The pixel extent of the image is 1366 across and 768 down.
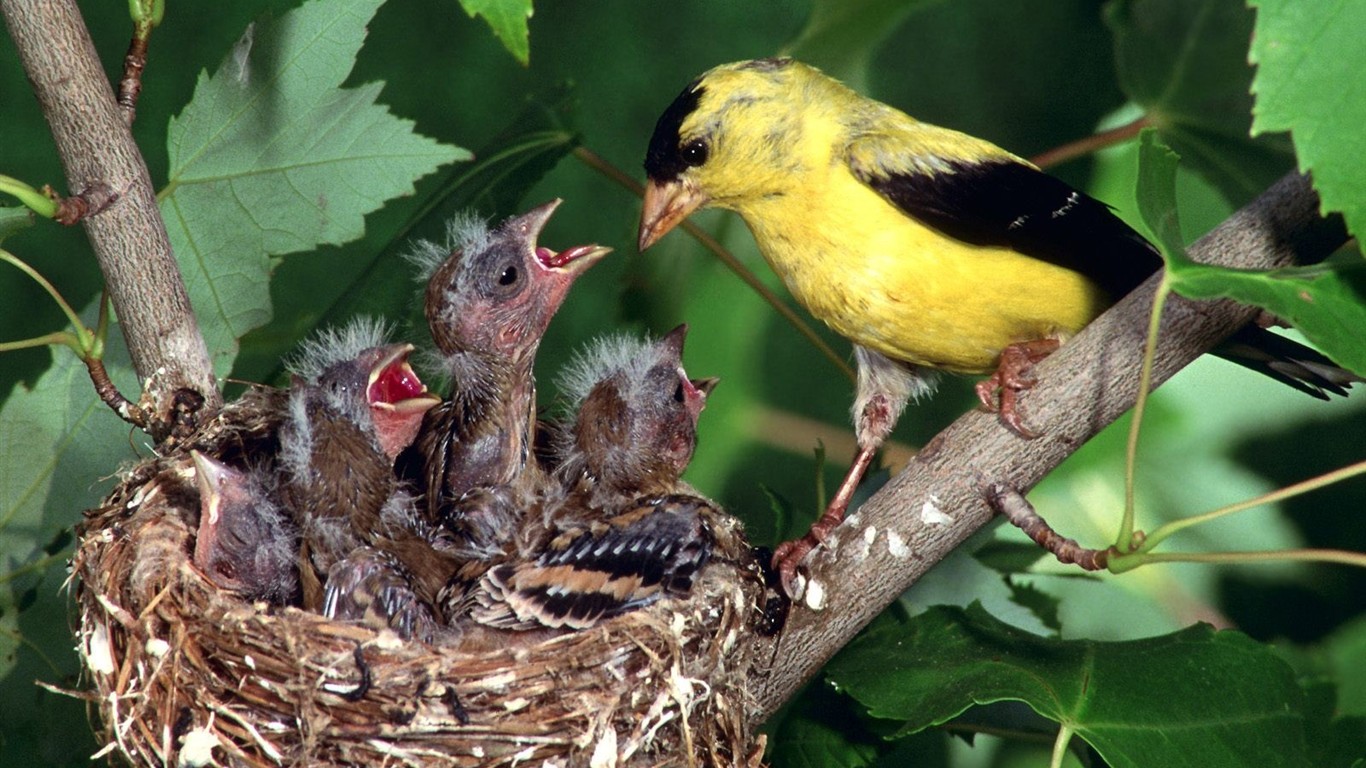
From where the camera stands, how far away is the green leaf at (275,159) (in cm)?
171

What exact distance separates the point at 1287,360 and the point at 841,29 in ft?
3.69

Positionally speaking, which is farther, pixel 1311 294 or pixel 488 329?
pixel 488 329

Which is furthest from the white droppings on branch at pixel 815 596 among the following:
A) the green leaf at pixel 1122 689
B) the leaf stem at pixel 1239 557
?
the leaf stem at pixel 1239 557

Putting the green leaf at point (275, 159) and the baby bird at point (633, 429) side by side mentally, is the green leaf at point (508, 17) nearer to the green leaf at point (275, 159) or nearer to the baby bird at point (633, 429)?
the green leaf at point (275, 159)

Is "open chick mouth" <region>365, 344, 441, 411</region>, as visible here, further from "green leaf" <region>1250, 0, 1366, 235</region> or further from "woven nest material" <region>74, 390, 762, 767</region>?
"green leaf" <region>1250, 0, 1366, 235</region>

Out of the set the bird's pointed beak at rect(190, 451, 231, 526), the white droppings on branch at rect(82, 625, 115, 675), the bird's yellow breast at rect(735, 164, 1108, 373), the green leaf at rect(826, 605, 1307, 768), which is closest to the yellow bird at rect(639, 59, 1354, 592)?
the bird's yellow breast at rect(735, 164, 1108, 373)

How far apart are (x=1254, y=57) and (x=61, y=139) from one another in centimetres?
135

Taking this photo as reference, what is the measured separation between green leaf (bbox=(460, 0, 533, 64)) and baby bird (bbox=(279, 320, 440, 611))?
2.82ft

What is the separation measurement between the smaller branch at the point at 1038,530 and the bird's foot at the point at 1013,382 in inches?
2.9

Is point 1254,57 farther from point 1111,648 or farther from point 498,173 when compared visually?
point 498,173

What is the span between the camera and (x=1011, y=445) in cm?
150

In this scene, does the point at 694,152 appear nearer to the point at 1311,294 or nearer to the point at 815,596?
the point at 815,596

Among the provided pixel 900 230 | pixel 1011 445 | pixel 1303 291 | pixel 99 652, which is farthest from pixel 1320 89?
pixel 99 652

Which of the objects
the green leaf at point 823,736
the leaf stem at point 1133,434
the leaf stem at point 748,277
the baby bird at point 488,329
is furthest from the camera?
the leaf stem at point 748,277
